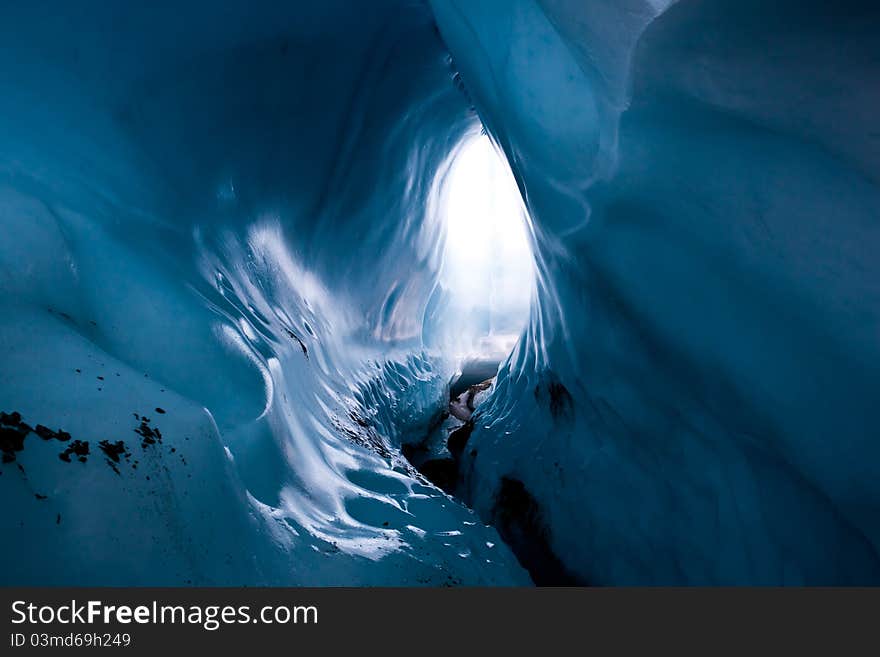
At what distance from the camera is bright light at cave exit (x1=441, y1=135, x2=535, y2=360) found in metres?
9.74

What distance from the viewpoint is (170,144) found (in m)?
2.76

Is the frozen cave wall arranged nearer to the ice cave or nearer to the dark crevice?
the ice cave

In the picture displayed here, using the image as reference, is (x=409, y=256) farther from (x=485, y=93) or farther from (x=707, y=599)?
(x=707, y=599)

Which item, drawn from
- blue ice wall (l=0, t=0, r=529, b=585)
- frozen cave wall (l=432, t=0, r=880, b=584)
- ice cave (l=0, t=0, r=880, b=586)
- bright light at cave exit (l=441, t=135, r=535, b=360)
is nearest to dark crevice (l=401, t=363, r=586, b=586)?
ice cave (l=0, t=0, r=880, b=586)

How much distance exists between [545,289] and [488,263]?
246 inches

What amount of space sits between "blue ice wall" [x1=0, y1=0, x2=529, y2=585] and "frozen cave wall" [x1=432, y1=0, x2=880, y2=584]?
104 cm

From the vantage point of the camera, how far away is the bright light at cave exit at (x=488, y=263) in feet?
32.0

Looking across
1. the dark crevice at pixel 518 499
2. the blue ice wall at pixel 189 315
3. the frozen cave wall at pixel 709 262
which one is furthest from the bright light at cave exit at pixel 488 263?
the frozen cave wall at pixel 709 262

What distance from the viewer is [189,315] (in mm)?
2178

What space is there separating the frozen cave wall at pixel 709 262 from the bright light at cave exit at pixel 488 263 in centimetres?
599

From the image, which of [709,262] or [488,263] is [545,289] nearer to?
[709,262]

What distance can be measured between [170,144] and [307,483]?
5.58 feet

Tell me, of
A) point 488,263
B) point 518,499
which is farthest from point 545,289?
point 488,263

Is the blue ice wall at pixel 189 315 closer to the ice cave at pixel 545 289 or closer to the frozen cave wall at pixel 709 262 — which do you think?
the ice cave at pixel 545 289
